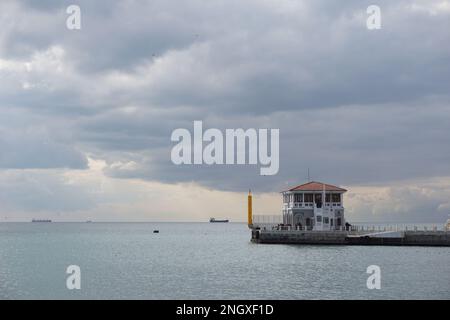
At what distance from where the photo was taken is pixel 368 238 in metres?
93.8

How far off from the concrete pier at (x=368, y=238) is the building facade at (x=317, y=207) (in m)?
4.33

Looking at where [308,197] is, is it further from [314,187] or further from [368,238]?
[368,238]

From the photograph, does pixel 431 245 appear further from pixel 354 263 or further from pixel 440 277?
pixel 440 277

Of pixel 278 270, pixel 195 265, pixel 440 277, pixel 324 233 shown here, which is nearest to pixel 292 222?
pixel 324 233

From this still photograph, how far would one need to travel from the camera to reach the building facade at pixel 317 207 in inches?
3883

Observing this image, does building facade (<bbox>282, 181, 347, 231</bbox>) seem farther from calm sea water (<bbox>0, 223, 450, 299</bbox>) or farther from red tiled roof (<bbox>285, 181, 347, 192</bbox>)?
calm sea water (<bbox>0, 223, 450, 299</bbox>)

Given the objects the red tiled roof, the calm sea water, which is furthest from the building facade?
the calm sea water

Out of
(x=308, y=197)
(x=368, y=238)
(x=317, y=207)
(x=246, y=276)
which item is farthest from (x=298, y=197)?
(x=246, y=276)

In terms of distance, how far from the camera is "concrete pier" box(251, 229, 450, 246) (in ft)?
305

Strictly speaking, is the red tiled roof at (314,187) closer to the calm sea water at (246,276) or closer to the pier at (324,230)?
the pier at (324,230)
